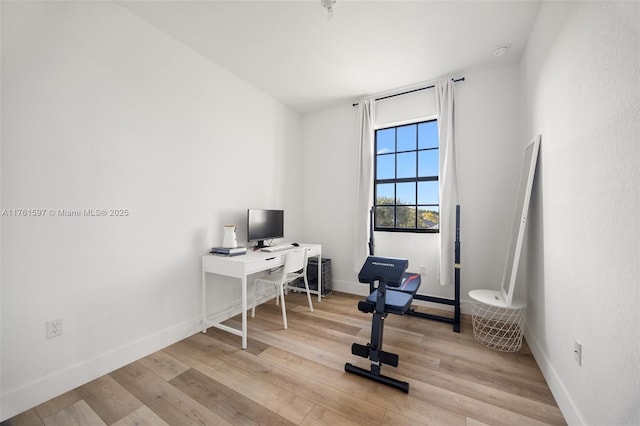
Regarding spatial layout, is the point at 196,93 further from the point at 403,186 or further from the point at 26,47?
the point at 403,186

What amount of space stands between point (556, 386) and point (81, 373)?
316 cm

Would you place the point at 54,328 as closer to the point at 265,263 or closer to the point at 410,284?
the point at 265,263

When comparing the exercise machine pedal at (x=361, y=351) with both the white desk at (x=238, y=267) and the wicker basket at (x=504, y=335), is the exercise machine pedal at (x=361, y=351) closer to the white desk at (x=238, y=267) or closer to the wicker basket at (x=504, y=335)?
the white desk at (x=238, y=267)

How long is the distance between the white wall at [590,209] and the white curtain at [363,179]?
6.06ft

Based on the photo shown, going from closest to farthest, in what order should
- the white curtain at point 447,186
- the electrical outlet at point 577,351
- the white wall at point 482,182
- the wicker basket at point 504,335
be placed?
the electrical outlet at point 577,351 → the wicker basket at point 504,335 → the white wall at point 482,182 → the white curtain at point 447,186

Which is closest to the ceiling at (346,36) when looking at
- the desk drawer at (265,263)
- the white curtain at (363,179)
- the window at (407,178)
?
the white curtain at (363,179)

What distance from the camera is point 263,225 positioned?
3178mm

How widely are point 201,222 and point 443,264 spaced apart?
2736mm

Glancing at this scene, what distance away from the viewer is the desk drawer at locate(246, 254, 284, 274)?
239 cm

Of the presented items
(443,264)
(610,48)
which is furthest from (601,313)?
(443,264)

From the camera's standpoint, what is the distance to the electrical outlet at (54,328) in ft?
5.44

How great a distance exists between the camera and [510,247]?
8.53ft

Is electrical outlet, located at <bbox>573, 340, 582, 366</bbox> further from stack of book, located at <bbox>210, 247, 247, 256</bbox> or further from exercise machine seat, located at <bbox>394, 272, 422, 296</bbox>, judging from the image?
stack of book, located at <bbox>210, 247, 247, 256</bbox>

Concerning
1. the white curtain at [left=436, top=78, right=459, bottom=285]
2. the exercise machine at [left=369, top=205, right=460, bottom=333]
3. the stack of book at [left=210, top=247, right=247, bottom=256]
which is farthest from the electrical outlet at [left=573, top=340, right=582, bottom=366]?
the stack of book at [left=210, top=247, right=247, bottom=256]
